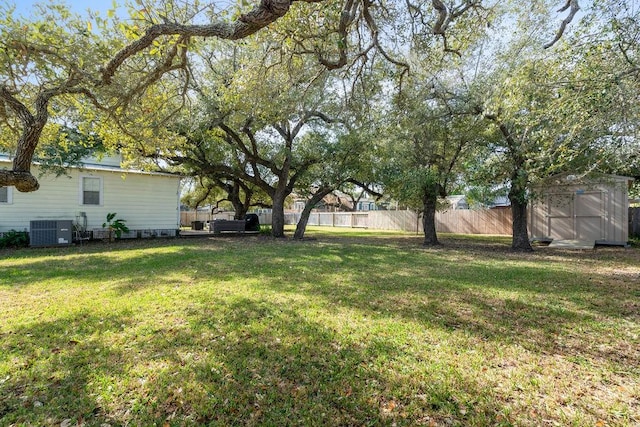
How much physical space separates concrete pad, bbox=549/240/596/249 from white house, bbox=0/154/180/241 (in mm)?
16969

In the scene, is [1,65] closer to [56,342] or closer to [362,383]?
[56,342]

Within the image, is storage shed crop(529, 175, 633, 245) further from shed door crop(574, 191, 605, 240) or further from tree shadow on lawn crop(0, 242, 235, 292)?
tree shadow on lawn crop(0, 242, 235, 292)

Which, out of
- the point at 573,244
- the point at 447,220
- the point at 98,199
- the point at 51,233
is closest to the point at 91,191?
the point at 98,199

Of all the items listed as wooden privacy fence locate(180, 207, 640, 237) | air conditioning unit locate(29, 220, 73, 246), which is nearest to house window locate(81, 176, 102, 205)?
air conditioning unit locate(29, 220, 73, 246)

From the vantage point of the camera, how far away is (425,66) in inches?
319

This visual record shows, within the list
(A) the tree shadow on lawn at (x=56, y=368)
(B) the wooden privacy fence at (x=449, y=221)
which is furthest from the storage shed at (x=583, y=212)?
(A) the tree shadow on lawn at (x=56, y=368)

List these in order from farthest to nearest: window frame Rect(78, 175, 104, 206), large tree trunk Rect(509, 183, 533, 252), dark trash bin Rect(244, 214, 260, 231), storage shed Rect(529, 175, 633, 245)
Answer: dark trash bin Rect(244, 214, 260, 231) → storage shed Rect(529, 175, 633, 245) → window frame Rect(78, 175, 104, 206) → large tree trunk Rect(509, 183, 533, 252)

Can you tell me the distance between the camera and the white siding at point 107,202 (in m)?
11.6

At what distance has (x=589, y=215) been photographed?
45.5 feet

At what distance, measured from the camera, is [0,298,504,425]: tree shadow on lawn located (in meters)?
2.39

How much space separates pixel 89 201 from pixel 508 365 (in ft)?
49.1

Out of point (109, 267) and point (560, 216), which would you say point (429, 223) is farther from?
point (109, 267)

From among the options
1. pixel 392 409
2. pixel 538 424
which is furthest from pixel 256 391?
pixel 538 424

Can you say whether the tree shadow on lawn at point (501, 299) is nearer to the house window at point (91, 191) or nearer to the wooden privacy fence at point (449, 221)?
the house window at point (91, 191)
